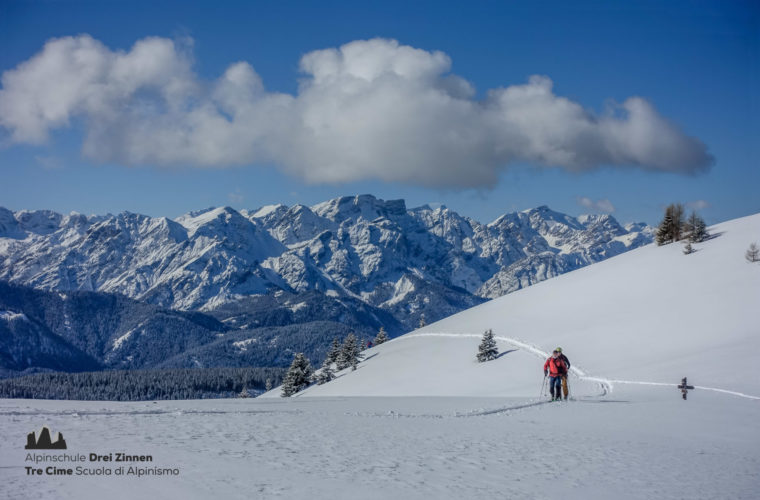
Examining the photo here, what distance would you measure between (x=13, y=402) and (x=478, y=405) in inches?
771

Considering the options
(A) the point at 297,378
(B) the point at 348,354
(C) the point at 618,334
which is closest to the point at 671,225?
(C) the point at 618,334

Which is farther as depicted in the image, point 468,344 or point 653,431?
point 468,344

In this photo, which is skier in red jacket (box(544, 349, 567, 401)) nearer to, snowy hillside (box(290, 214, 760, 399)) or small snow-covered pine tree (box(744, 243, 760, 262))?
snowy hillside (box(290, 214, 760, 399))

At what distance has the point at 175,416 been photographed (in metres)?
18.5

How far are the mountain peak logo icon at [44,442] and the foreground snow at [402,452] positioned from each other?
230 millimetres

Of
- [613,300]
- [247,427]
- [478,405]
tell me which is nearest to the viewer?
[247,427]

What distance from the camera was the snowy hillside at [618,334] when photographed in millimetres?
33375

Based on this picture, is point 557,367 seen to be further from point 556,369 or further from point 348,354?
point 348,354

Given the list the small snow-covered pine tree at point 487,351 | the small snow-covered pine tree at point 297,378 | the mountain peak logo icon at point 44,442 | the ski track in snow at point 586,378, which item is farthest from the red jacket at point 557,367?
the small snow-covered pine tree at point 297,378

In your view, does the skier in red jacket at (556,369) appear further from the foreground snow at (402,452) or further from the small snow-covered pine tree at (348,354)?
the small snow-covered pine tree at (348,354)

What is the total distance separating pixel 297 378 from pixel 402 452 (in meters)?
61.6

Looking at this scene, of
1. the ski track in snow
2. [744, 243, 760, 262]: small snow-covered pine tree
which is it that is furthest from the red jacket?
[744, 243, 760, 262]: small snow-covered pine tree

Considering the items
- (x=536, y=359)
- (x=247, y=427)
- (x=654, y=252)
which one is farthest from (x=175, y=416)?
(x=654, y=252)

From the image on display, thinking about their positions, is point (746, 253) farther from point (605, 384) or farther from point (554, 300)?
point (605, 384)
